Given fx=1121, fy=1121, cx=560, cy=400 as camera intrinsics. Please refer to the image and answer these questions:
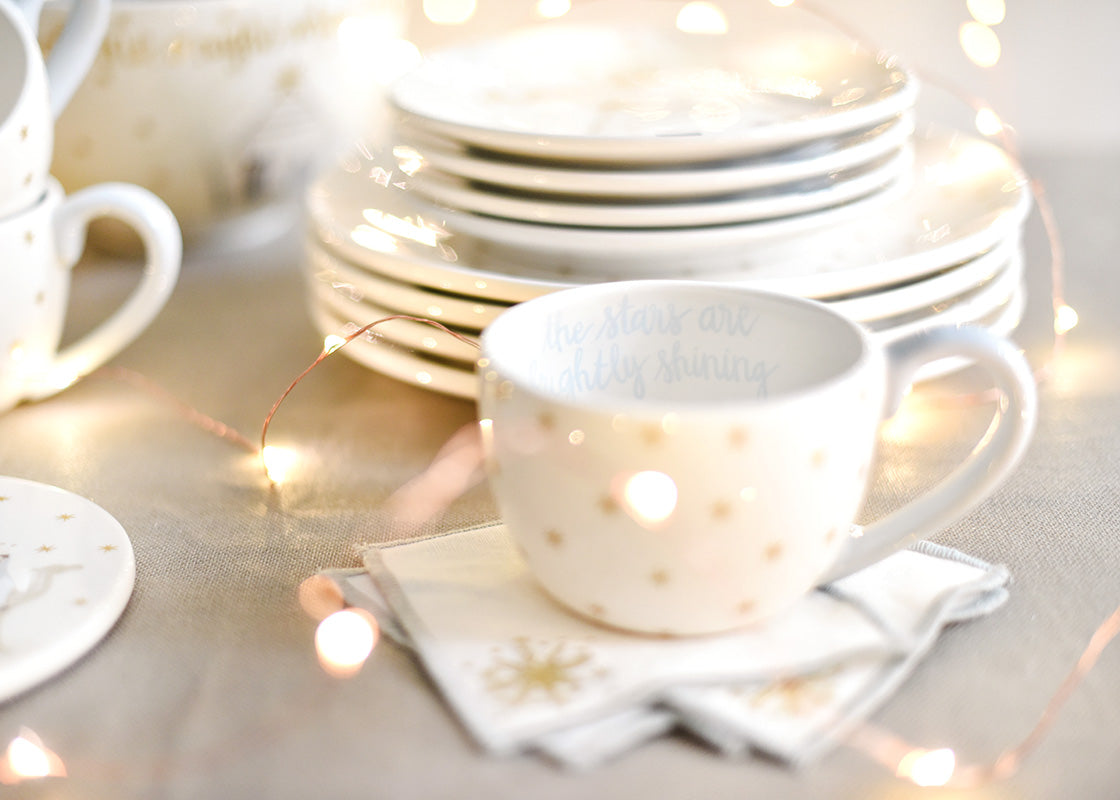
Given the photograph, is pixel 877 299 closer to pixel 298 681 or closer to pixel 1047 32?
pixel 298 681

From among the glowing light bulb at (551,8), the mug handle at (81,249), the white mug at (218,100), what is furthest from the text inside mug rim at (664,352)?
the glowing light bulb at (551,8)

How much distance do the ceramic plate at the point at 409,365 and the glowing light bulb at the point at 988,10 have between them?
668 mm

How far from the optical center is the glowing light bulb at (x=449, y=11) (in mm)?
1035

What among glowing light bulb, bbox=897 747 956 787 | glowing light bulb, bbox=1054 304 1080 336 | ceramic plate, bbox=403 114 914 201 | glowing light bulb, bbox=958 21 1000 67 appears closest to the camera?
glowing light bulb, bbox=897 747 956 787

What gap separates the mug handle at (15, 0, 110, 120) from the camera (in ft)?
1.90

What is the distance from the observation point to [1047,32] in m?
1.01

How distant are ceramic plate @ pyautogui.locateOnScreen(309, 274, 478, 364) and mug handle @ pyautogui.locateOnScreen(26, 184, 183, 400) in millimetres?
85

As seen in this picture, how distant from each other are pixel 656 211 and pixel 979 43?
62cm

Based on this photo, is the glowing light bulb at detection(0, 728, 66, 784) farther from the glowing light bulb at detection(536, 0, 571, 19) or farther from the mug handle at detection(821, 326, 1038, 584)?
the glowing light bulb at detection(536, 0, 571, 19)


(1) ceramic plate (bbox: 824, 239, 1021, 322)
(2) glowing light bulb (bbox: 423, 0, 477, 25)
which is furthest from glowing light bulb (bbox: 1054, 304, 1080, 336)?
(2) glowing light bulb (bbox: 423, 0, 477, 25)

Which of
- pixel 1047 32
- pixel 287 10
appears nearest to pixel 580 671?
pixel 287 10

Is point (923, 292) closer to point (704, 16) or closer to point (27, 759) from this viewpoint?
point (27, 759)

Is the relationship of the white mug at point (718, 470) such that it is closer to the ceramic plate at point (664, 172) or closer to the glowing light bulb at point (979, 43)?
the ceramic plate at point (664, 172)

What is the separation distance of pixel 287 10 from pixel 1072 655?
599mm
